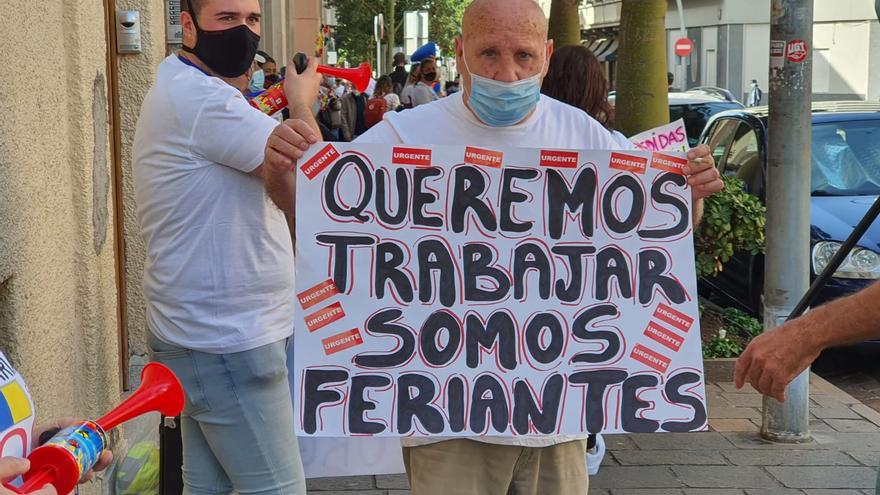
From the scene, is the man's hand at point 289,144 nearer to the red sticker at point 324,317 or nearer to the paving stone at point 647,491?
the red sticker at point 324,317

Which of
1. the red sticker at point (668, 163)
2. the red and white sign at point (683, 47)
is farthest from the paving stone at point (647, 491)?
the red and white sign at point (683, 47)

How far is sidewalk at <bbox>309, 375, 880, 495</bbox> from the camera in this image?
17.4 feet

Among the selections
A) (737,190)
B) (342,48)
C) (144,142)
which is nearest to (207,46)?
(144,142)

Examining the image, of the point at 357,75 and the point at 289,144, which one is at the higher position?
the point at 357,75

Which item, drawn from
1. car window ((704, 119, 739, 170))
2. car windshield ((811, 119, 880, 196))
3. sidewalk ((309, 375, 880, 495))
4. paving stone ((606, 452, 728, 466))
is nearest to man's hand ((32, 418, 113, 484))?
sidewalk ((309, 375, 880, 495))

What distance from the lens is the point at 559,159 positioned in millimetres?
2992

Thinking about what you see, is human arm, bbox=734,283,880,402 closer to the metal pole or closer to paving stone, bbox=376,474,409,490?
paving stone, bbox=376,474,409,490

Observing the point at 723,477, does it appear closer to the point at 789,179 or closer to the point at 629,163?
the point at 789,179

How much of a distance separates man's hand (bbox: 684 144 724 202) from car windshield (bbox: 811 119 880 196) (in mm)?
5666

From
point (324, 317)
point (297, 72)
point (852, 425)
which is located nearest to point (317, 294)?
point (324, 317)

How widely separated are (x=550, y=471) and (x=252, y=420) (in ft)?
2.96

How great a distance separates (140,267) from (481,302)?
371 cm

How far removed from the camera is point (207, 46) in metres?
3.51

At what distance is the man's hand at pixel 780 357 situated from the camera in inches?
105
